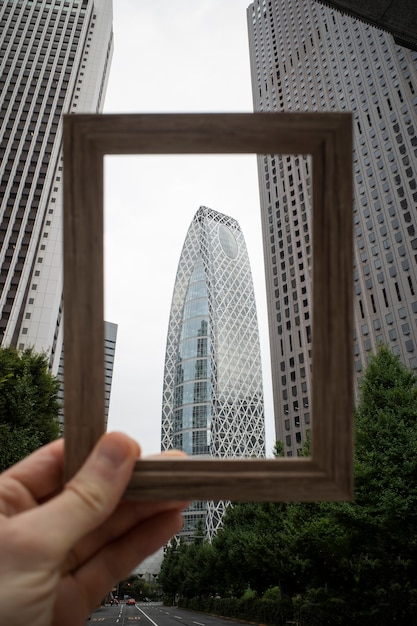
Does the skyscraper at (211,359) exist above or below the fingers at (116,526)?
above

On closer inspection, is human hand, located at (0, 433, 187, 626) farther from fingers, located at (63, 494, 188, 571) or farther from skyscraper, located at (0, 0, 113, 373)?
skyscraper, located at (0, 0, 113, 373)

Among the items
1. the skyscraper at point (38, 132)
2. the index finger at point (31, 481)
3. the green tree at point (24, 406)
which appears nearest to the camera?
the index finger at point (31, 481)

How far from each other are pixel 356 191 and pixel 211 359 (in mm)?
43732

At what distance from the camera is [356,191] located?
2677 inches

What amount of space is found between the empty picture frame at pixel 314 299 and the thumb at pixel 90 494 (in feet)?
0.19

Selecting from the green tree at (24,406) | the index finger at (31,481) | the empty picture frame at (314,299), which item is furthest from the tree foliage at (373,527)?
the index finger at (31,481)

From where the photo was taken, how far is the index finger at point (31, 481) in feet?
5.90

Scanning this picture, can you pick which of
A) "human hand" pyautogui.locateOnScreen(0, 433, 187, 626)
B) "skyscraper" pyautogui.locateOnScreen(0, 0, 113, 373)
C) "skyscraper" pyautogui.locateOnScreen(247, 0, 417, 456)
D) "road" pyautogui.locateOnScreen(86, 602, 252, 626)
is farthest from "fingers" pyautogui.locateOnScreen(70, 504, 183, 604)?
"skyscraper" pyautogui.locateOnScreen(247, 0, 417, 456)

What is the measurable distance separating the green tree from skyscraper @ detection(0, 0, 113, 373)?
33691 millimetres

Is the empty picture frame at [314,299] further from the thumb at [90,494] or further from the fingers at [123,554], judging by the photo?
the fingers at [123,554]

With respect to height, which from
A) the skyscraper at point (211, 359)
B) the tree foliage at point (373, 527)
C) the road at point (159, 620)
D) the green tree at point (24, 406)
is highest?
the skyscraper at point (211, 359)

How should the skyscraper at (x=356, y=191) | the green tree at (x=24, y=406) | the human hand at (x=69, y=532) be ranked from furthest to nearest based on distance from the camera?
the skyscraper at (x=356, y=191) < the green tree at (x=24, y=406) < the human hand at (x=69, y=532)

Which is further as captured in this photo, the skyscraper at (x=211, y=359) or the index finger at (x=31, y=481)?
the skyscraper at (x=211, y=359)

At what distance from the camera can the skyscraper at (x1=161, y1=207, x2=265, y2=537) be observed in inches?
3563
